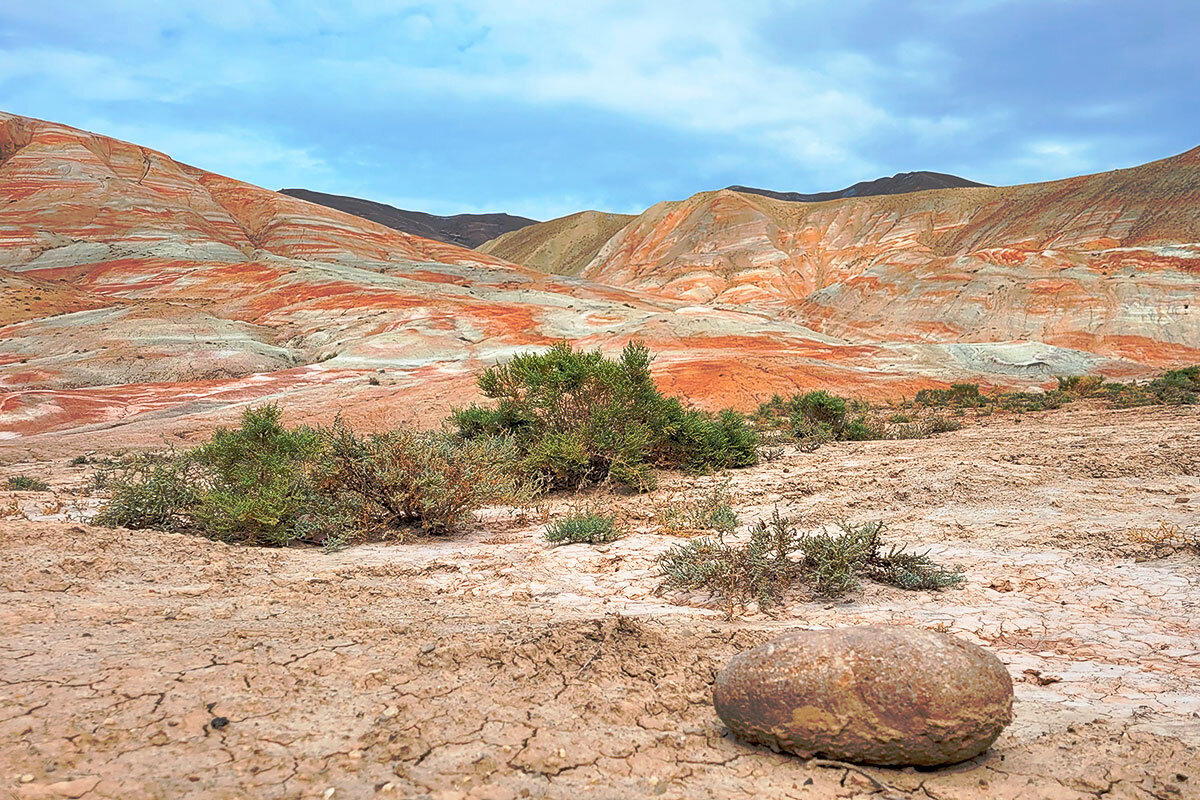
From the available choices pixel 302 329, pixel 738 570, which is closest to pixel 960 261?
pixel 302 329

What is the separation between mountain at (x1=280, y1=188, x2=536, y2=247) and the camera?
479 feet

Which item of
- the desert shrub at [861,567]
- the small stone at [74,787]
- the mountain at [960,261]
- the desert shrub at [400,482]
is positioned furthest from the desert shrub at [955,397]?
the small stone at [74,787]

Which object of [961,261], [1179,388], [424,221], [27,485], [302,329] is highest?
[424,221]

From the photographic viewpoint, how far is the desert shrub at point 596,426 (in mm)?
8586

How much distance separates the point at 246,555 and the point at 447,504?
175 centimetres

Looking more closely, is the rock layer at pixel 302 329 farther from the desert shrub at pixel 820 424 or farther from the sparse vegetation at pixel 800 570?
the sparse vegetation at pixel 800 570

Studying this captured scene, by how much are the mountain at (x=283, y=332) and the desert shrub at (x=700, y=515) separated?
35.7 ft

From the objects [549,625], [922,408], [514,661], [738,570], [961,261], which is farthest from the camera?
[961,261]

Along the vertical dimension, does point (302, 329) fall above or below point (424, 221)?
below

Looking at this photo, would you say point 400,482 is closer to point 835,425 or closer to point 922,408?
point 835,425

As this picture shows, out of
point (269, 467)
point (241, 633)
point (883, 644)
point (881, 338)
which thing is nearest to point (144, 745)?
point (241, 633)

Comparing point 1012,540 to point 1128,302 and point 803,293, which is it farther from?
point 803,293

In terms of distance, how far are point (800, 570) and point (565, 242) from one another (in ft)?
338

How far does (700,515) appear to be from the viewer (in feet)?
21.2
